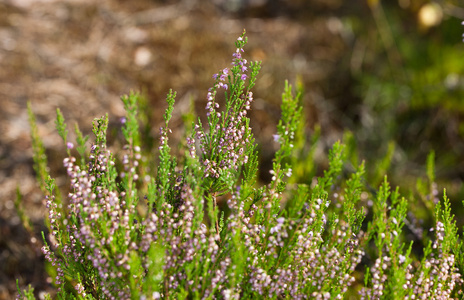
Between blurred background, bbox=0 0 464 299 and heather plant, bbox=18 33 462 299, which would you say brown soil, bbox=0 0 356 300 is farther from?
heather plant, bbox=18 33 462 299

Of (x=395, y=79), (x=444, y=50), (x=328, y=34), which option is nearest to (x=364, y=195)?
(x=395, y=79)

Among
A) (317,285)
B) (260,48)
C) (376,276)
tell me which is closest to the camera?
(376,276)

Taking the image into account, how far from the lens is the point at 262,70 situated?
173 inches

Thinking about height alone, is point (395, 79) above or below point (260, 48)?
below

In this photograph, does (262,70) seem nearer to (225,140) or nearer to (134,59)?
(134,59)

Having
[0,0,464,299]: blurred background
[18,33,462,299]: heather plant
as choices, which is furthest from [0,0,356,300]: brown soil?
[18,33,462,299]: heather plant

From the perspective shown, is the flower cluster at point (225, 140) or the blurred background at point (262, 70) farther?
the blurred background at point (262, 70)

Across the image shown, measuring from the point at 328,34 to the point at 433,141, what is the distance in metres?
1.70

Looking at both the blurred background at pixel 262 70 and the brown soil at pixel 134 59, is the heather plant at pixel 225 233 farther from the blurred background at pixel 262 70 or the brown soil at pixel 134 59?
the brown soil at pixel 134 59

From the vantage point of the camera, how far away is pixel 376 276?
5.20 feet

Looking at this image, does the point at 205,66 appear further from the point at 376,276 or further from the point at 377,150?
the point at 376,276

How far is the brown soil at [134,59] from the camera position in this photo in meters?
3.76

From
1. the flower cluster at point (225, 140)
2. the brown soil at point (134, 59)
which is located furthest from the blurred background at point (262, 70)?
the flower cluster at point (225, 140)

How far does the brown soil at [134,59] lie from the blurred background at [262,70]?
1 centimetres
